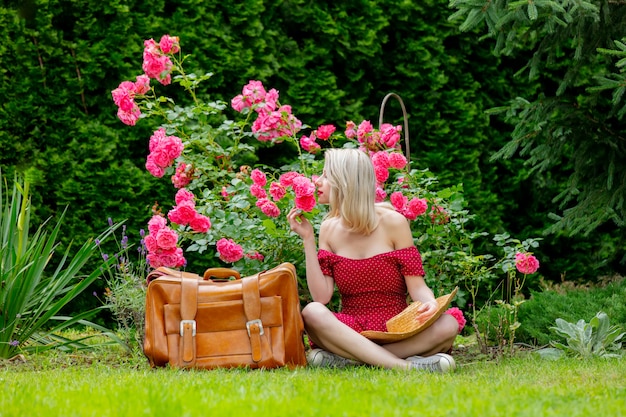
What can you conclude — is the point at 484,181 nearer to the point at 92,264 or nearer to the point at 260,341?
the point at 92,264

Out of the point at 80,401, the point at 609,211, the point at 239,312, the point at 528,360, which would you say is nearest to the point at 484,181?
the point at 609,211

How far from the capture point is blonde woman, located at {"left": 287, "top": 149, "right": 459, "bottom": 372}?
4266 mm

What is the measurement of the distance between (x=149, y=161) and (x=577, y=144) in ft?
9.89

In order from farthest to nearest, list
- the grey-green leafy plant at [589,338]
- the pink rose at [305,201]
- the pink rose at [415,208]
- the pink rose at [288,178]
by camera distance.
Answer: the pink rose at [415,208] → the grey-green leafy plant at [589,338] → the pink rose at [288,178] → the pink rose at [305,201]

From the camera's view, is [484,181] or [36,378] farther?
[484,181]

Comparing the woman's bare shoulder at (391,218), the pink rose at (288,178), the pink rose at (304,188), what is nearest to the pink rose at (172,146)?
the pink rose at (288,178)

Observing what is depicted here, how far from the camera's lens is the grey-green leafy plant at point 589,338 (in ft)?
15.6

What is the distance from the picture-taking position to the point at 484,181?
774cm

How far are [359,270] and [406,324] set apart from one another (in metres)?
0.38

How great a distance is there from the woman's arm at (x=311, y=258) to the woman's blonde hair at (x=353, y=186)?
21 centimetres

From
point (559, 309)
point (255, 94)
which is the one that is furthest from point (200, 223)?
point (559, 309)

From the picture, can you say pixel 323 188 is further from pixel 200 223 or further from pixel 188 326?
pixel 188 326

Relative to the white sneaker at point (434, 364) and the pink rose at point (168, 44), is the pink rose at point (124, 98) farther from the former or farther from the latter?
the white sneaker at point (434, 364)

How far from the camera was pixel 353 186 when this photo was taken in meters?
4.43
